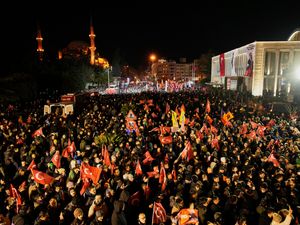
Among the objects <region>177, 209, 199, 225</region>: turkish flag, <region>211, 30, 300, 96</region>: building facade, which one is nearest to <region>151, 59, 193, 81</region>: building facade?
<region>211, 30, 300, 96</region>: building facade

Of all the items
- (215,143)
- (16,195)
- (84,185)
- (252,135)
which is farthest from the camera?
A: (252,135)

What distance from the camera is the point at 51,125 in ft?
43.8

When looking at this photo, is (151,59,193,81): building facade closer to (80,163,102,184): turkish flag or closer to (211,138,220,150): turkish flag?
(211,138,220,150): turkish flag

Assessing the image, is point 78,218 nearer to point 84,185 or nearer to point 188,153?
point 84,185

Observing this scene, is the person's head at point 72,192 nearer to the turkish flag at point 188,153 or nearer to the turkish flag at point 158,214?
the turkish flag at point 158,214

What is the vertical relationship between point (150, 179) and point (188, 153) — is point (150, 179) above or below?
below

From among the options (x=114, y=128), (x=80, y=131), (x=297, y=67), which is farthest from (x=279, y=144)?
(x=297, y=67)

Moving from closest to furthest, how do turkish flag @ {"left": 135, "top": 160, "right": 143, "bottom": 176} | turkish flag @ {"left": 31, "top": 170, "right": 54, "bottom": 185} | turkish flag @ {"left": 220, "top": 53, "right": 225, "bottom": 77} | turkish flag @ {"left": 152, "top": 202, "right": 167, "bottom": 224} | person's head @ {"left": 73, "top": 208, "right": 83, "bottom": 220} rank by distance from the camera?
person's head @ {"left": 73, "top": 208, "right": 83, "bottom": 220}
turkish flag @ {"left": 152, "top": 202, "right": 167, "bottom": 224}
turkish flag @ {"left": 31, "top": 170, "right": 54, "bottom": 185}
turkish flag @ {"left": 135, "top": 160, "right": 143, "bottom": 176}
turkish flag @ {"left": 220, "top": 53, "right": 225, "bottom": 77}

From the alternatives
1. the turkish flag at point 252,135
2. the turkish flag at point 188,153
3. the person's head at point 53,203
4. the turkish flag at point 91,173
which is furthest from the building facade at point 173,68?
the person's head at point 53,203

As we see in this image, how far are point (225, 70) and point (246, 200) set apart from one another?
4863 centimetres

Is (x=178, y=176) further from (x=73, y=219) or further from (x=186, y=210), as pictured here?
(x=73, y=219)

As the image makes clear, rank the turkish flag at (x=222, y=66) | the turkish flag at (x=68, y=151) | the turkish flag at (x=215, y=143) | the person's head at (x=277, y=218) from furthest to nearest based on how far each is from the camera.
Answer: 1. the turkish flag at (x=222, y=66)
2. the turkish flag at (x=215, y=143)
3. the turkish flag at (x=68, y=151)
4. the person's head at (x=277, y=218)

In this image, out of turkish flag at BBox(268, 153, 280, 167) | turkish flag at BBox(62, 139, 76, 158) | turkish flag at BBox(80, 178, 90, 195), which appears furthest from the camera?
turkish flag at BBox(62, 139, 76, 158)

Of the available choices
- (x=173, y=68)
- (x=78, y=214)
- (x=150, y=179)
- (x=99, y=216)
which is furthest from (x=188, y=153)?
(x=173, y=68)
